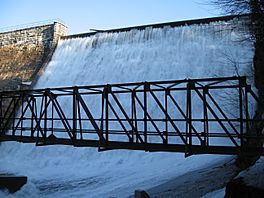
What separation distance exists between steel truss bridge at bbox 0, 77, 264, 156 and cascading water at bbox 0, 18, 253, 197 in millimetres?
1178

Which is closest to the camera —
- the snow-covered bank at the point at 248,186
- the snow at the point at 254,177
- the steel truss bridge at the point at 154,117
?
the snow-covered bank at the point at 248,186

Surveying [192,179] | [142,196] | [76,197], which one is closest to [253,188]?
[142,196]

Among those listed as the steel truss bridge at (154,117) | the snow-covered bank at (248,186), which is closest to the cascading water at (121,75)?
the steel truss bridge at (154,117)

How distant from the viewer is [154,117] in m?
18.7

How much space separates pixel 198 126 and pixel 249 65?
434cm

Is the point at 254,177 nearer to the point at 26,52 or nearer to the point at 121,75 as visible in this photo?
the point at 121,75

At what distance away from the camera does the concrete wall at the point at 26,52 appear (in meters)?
27.4

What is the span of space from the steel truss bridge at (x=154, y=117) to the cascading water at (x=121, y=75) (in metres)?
1.18

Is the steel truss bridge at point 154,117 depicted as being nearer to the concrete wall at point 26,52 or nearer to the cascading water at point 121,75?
the cascading water at point 121,75

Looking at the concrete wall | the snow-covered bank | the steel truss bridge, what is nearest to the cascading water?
the concrete wall

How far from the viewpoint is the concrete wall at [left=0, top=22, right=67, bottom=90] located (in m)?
27.4

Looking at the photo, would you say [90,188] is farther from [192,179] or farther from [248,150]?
[248,150]

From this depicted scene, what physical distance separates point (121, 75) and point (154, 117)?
15.5 feet

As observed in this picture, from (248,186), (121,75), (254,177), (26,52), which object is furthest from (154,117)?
(26,52)
